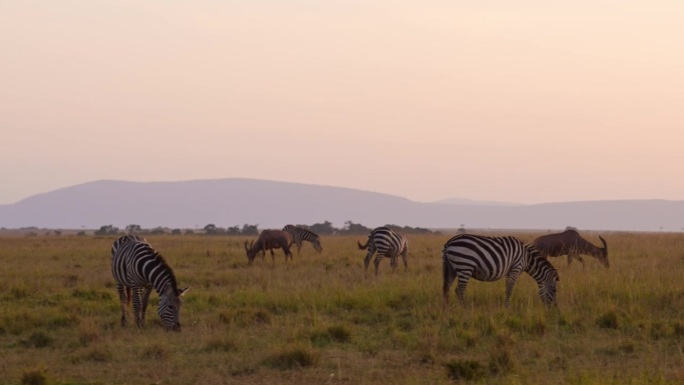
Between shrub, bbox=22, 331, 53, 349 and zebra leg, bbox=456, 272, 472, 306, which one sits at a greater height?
zebra leg, bbox=456, 272, 472, 306

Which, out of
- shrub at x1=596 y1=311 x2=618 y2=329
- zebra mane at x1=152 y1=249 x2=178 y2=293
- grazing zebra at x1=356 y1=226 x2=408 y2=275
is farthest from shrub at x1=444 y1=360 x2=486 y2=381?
grazing zebra at x1=356 y1=226 x2=408 y2=275

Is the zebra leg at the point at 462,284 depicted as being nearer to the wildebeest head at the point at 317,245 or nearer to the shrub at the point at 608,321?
the shrub at the point at 608,321

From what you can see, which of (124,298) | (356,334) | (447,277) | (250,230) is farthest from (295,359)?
(250,230)

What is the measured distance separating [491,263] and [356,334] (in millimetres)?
3256

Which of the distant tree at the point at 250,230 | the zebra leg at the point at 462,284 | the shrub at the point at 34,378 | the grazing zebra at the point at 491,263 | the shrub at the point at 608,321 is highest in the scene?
the distant tree at the point at 250,230

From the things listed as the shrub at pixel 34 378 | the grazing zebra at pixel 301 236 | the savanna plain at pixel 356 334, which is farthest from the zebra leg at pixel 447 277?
the grazing zebra at pixel 301 236

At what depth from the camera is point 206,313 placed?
50.3 ft

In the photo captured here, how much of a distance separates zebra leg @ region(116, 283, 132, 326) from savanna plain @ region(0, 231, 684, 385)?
0.16m

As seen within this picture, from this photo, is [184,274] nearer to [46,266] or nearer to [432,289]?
[46,266]

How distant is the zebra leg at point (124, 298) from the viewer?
14266 millimetres

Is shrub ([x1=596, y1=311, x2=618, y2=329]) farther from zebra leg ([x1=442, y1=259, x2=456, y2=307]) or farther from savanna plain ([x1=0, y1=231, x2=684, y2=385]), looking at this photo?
zebra leg ([x1=442, y1=259, x2=456, y2=307])

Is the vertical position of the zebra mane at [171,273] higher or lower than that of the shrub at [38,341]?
higher

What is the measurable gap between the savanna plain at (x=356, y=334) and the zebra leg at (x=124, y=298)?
164 millimetres

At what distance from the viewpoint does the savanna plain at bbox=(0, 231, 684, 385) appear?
10.2m
